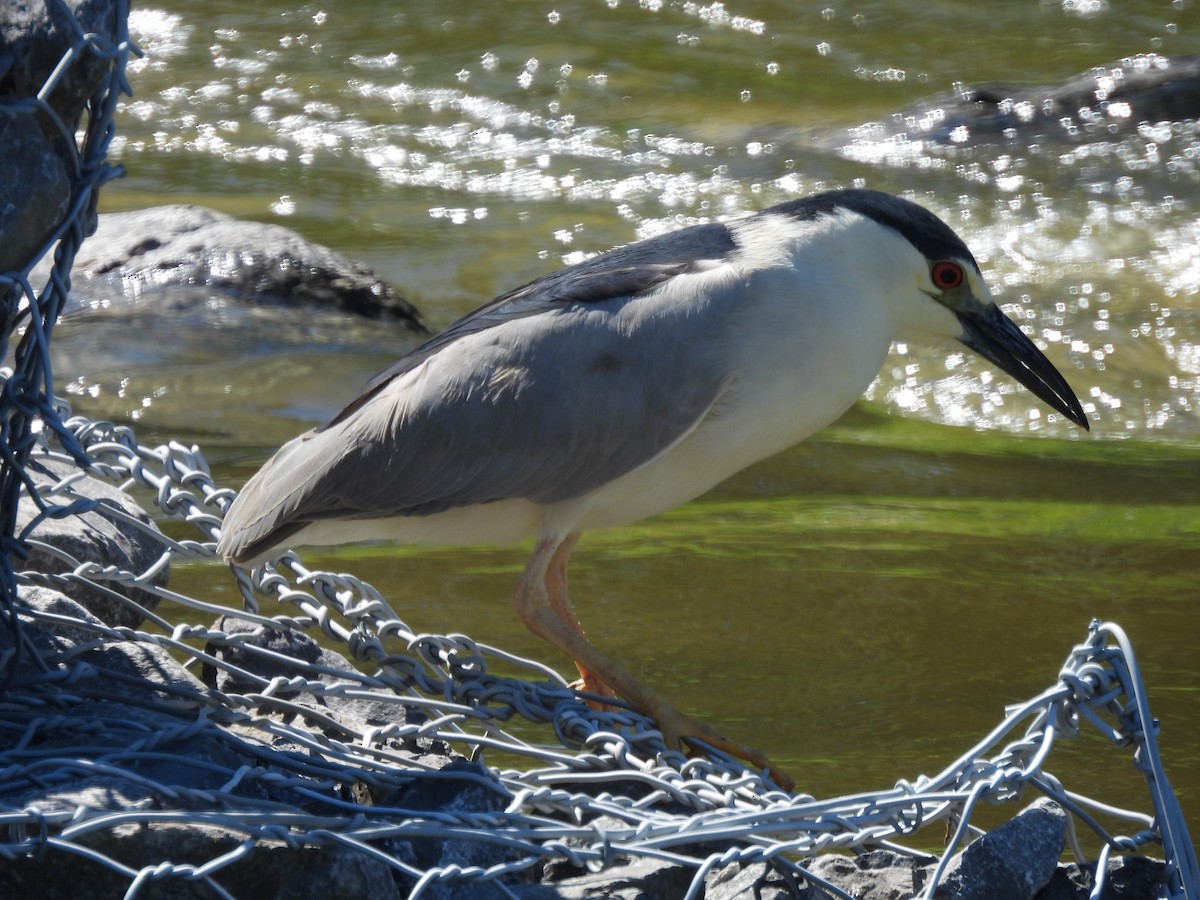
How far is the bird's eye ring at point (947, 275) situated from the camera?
3.85 m

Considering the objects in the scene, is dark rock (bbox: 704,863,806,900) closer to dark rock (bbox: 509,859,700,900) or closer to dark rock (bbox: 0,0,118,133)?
dark rock (bbox: 509,859,700,900)

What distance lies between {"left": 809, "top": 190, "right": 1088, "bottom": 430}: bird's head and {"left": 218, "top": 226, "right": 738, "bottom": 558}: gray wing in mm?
407

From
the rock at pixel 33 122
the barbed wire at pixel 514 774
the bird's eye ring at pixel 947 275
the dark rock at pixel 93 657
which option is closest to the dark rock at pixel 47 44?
the rock at pixel 33 122

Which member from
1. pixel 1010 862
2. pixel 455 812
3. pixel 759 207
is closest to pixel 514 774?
pixel 455 812

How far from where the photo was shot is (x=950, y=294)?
3.90m

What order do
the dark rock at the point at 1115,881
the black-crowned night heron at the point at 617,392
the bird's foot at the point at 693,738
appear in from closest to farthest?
the dark rock at the point at 1115,881 → the bird's foot at the point at 693,738 → the black-crowned night heron at the point at 617,392

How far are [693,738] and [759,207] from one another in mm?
7010

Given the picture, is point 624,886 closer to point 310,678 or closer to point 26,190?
point 310,678

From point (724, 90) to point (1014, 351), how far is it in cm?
946

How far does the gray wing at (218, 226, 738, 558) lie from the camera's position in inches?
142

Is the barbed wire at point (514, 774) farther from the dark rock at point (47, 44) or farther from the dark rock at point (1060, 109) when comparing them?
the dark rock at point (1060, 109)

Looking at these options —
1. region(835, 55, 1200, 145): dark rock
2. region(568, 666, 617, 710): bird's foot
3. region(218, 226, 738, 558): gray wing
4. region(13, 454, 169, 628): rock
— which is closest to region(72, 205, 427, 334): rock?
region(13, 454, 169, 628): rock

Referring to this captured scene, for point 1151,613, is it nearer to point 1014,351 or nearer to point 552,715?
point 1014,351

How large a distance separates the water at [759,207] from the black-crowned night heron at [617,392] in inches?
28.5
